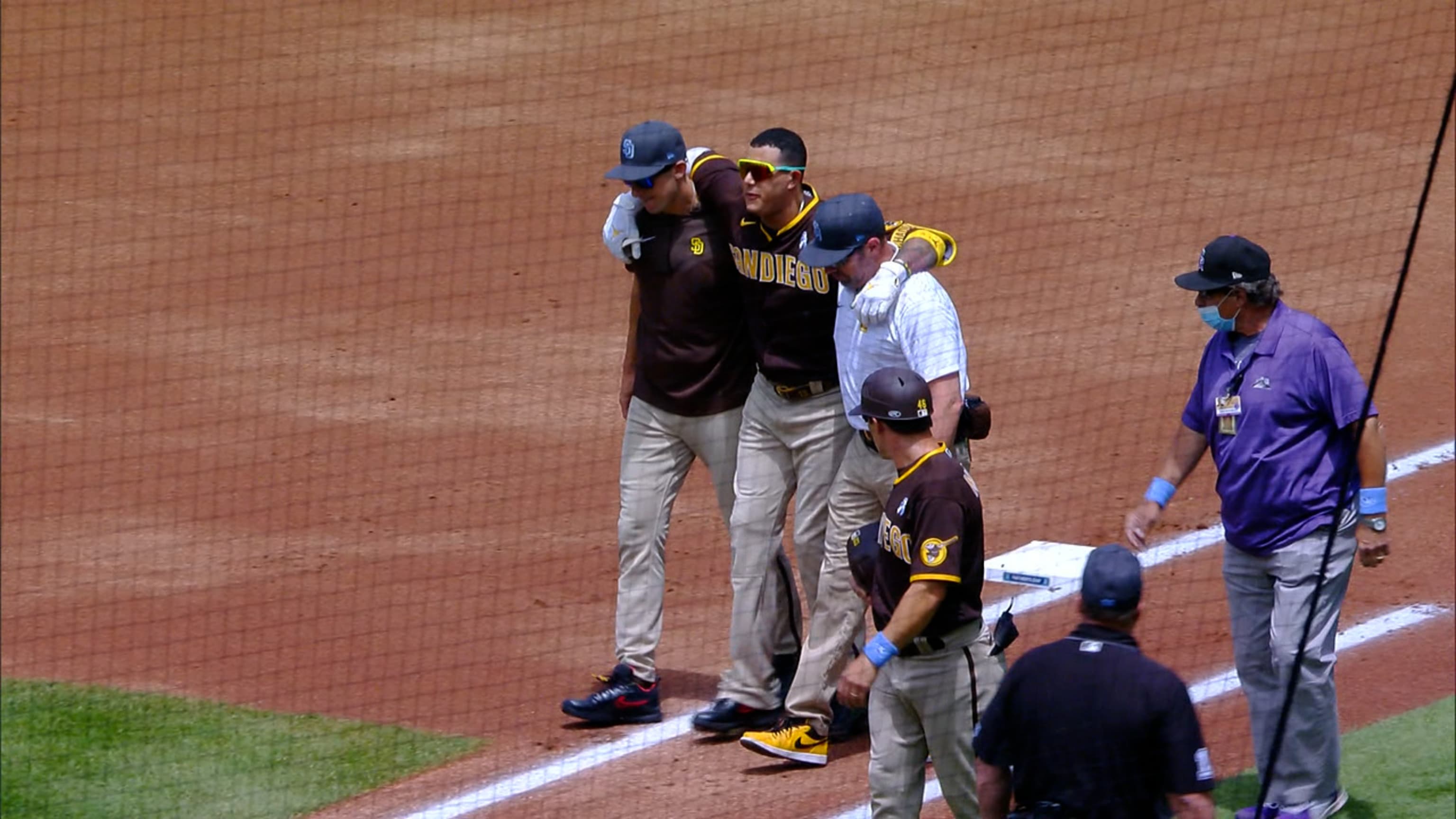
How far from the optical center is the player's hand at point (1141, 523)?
5.50 meters

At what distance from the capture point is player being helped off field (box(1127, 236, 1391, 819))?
5336mm

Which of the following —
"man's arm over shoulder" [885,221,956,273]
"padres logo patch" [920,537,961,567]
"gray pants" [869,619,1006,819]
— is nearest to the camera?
"padres logo patch" [920,537,961,567]

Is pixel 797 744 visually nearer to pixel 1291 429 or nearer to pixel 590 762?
pixel 590 762

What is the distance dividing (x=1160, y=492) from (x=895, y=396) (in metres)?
1.12

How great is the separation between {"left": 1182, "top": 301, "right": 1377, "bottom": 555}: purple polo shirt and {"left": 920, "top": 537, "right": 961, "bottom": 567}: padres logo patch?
1037mm

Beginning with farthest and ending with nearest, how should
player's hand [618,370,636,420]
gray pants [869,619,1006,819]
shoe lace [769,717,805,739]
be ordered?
player's hand [618,370,636,420], shoe lace [769,717,805,739], gray pants [869,619,1006,819]

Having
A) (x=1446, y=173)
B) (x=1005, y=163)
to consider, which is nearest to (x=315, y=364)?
(x=1005, y=163)

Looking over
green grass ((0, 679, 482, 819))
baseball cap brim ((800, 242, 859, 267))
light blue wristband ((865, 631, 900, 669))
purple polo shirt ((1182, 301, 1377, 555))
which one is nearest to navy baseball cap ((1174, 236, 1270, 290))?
purple polo shirt ((1182, 301, 1377, 555))

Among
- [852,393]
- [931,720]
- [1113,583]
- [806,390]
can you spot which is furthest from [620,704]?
[1113,583]

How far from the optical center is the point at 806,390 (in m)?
6.02

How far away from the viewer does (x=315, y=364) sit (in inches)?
389

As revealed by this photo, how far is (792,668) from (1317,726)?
66.2 inches

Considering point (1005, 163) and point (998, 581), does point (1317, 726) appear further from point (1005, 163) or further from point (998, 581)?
point (1005, 163)

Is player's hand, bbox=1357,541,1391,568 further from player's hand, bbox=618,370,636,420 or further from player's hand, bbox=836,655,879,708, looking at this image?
player's hand, bbox=618,370,636,420
